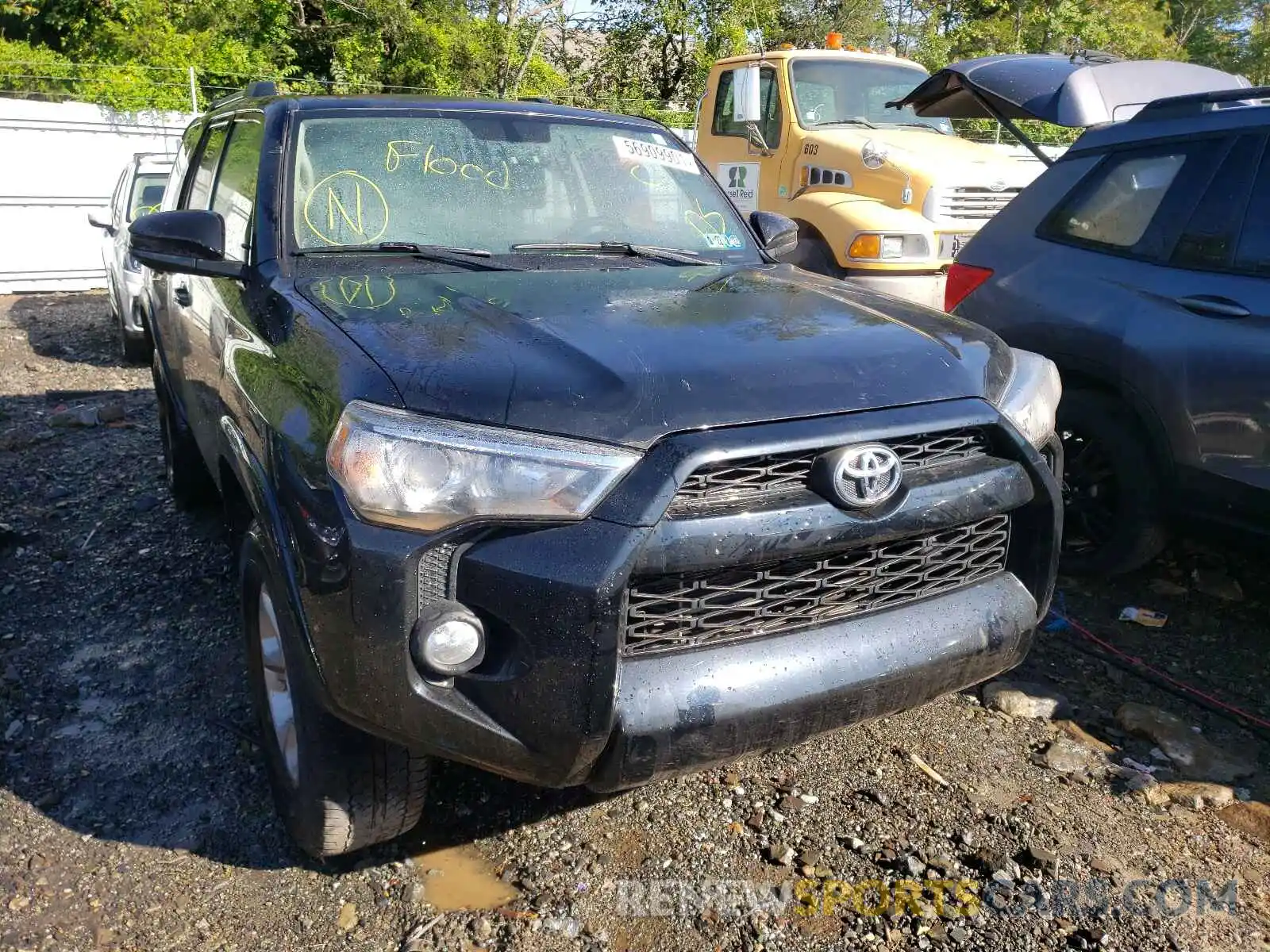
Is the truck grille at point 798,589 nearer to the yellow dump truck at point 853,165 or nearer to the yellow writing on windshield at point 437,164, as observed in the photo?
the yellow writing on windshield at point 437,164

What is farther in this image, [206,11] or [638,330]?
[206,11]

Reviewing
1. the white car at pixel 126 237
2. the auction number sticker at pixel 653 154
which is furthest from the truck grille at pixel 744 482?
the white car at pixel 126 237

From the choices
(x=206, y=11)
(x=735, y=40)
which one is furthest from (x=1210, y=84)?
(x=206, y=11)

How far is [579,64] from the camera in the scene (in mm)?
22016

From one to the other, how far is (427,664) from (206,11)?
23.0m

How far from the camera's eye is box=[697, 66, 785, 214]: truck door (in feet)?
27.1

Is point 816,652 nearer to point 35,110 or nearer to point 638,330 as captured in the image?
point 638,330

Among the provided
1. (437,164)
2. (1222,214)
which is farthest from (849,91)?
(437,164)

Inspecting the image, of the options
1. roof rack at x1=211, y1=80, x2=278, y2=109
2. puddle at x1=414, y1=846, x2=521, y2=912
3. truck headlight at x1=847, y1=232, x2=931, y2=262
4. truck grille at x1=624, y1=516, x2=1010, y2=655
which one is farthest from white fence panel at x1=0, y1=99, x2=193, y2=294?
truck grille at x1=624, y1=516, x2=1010, y2=655

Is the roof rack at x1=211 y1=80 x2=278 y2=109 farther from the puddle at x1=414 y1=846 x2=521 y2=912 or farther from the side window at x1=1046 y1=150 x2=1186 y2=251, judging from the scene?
the side window at x1=1046 y1=150 x2=1186 y2=251

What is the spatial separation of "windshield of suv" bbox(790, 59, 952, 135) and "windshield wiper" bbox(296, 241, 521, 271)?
18.6 ft

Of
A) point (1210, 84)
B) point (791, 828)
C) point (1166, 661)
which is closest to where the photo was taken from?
point (791, 828)

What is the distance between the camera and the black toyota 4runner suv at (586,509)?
1959 millimetres

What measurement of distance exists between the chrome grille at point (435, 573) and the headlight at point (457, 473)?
0.05 m
